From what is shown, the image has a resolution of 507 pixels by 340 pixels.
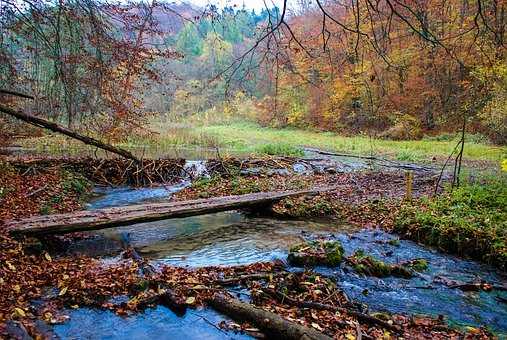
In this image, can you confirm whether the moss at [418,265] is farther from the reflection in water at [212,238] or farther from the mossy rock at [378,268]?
the reflection in water at [212,238]

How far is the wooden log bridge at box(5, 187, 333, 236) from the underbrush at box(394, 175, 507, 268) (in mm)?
3480

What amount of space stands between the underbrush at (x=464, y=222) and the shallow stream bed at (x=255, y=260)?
346mm

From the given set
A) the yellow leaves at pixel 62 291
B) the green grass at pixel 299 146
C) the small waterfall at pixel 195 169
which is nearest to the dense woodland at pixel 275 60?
the green grass at pixel 299 146

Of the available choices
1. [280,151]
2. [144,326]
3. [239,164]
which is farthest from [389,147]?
[144,326]

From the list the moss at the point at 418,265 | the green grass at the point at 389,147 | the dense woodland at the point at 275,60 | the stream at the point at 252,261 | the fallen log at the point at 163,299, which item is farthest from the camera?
the green grass at the point at 389,147

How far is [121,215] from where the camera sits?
8273 millimetres

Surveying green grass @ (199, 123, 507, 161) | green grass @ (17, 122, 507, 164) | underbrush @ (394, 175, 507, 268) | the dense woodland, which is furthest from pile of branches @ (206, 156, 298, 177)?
underbrush @ (394, 175, 507, 268)

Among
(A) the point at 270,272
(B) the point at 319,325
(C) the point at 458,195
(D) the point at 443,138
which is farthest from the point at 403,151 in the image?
(B) the point at 319,325

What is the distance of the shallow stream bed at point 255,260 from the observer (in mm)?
4781

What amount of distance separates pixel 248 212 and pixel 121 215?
13.4ft

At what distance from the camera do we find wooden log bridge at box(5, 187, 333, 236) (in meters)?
7.22

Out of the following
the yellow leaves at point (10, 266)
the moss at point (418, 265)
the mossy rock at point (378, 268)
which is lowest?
the moss at point (418, 265)

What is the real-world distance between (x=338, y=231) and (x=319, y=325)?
198 inches

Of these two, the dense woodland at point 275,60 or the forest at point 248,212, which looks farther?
the forest at point 248,212
